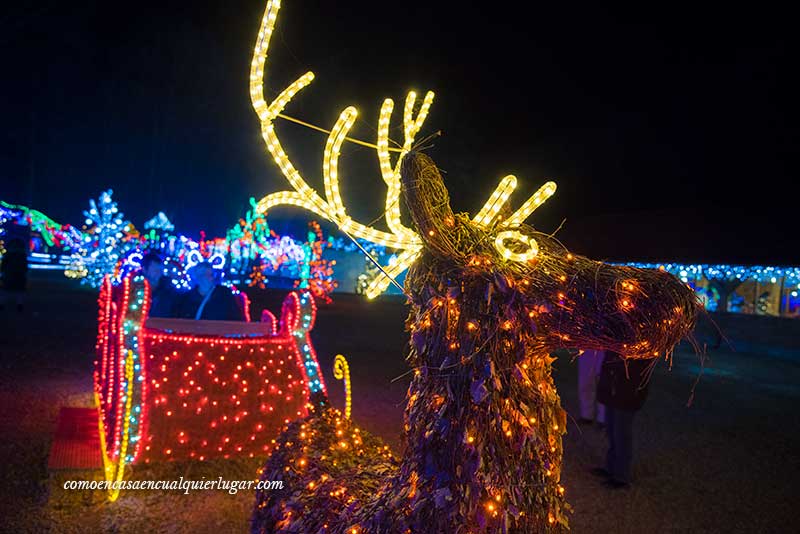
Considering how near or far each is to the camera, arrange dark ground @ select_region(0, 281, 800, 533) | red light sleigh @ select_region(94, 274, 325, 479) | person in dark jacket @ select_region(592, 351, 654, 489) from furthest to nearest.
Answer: person in dark jacket @ select_region(592, 351, 654, 489), red light sleigh @ select_region(94, 274, 325, 479), dark ground @ select_region(0, 281, 800, 533)

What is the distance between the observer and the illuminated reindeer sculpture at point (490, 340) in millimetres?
1799

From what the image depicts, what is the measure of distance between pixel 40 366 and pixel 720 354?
617 inches

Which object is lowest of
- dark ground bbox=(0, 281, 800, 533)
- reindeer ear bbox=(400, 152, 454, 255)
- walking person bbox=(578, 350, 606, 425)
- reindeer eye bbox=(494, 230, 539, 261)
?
dark ground bbox=(0, 281, 800, 533)

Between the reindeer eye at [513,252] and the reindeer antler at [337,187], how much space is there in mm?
45

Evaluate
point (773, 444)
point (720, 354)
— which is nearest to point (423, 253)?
point (773, 444)

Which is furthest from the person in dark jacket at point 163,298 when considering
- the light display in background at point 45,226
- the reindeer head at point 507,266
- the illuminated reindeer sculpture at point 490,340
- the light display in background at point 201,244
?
the light display in background at point 45,226

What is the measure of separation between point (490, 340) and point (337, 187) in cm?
79

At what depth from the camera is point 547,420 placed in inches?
77.8

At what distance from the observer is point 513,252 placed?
202 cm

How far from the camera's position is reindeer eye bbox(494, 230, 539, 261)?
6.36 ft

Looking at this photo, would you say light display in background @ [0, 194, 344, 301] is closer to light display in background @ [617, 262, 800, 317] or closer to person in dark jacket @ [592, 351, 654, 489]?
light display in background @ [617, 262, 800, 317]

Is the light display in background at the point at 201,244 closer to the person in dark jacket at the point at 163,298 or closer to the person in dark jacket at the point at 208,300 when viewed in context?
the person in dark jacket at the point at 163,298

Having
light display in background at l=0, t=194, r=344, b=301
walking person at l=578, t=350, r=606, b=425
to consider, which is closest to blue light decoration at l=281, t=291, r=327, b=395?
walking person at l=578, t=350, r=606, b=425

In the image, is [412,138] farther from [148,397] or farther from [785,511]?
[785,511]
